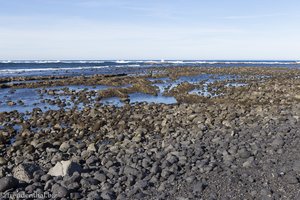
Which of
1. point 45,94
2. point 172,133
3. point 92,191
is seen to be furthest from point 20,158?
point 45,94

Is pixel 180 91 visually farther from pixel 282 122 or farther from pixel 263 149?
pixel 263 149

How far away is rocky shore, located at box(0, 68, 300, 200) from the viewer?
24.5 feet

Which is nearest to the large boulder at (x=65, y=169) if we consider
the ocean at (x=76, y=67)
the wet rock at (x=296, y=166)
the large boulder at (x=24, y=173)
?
the large boulder at (x=24, y=173)

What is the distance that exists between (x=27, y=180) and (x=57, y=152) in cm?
326

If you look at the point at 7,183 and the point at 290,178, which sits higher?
the point at 290,178

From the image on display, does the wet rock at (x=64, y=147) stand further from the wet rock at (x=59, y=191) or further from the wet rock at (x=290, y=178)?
the wet rock at (x=290, y=178)

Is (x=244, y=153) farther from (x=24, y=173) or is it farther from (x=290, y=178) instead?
(x=24, y=173)

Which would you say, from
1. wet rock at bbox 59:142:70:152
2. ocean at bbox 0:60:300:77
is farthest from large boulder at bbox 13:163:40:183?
ocean at bbox 0:60:300:77

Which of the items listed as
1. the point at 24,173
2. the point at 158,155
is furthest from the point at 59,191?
the point at 158,155

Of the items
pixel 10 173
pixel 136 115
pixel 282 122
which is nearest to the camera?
pixel 10 173

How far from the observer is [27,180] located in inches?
326

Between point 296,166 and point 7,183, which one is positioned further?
point 296,166

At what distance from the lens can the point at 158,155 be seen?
32.0 ft

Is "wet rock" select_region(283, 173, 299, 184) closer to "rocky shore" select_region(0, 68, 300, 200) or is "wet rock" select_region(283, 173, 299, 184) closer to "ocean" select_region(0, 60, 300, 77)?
"rocky shore" select_region(0, 68, 300, 200)
